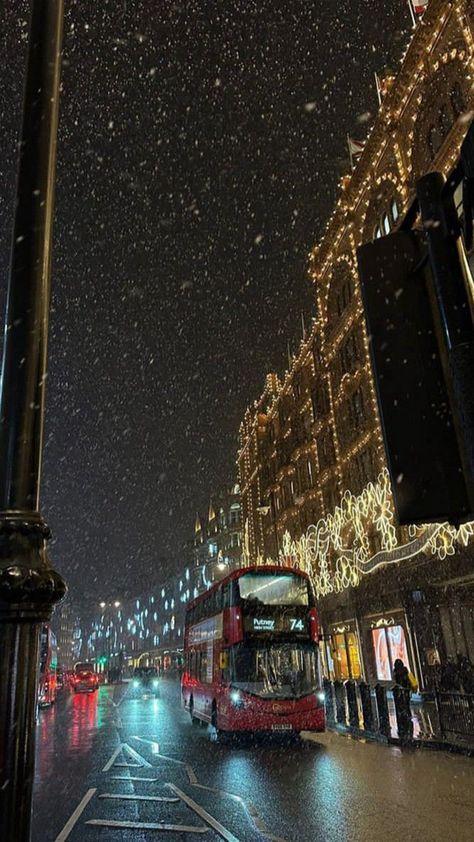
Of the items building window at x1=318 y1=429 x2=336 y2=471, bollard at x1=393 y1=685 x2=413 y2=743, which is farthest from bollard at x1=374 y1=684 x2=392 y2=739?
building window at x1=318 y1=429 x2=336 y2=471

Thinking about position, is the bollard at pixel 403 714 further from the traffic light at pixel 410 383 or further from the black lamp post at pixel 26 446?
the traffic light at pixel 410 383

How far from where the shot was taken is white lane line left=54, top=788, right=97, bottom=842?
7.20m

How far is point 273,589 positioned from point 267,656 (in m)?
1.63

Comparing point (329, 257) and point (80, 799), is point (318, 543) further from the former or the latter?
point (80, 799)

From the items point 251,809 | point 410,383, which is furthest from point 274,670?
point 410,383

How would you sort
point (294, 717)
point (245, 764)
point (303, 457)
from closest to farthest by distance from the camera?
1. point (245, 764)
2. point (294, 717)
3. point (303, 457)

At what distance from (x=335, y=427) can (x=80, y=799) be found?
26494 mm

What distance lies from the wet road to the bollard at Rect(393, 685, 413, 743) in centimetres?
79

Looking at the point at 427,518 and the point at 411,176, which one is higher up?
the point at 411,176

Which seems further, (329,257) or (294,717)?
(329,257)

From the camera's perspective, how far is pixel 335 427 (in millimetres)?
34125

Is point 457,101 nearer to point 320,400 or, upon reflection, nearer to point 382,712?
point 320,400

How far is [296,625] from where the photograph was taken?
16203 millimetres

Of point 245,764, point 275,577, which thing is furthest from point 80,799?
point 275,577
